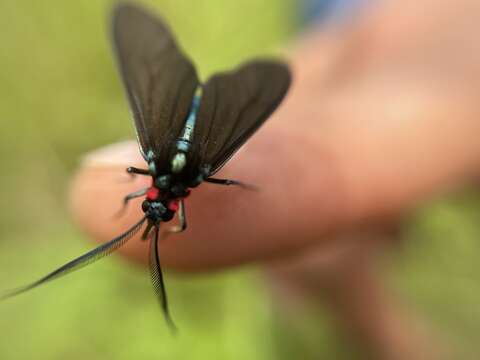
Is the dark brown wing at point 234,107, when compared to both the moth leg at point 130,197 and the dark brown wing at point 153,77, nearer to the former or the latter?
the dark brown wing at point 153,77

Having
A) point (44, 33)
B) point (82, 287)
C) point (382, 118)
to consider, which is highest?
point (382, 118)

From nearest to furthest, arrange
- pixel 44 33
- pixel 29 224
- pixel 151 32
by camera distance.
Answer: pixel 151 32 → pixel 29 224 → pixel 44 33

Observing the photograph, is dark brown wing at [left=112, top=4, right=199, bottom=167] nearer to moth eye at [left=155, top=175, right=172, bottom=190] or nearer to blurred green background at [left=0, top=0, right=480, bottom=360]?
moth eye at [left=155, top=175, right=172, bottom=190]

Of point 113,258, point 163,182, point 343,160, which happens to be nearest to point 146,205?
point 163,182

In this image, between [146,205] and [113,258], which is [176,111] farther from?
[113,258]

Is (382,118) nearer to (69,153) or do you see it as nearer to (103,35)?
(69,153)

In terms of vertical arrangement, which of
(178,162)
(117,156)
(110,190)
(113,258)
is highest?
(178,162)

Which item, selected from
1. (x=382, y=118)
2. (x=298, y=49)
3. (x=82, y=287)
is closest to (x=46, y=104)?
(x=82, y=287)
